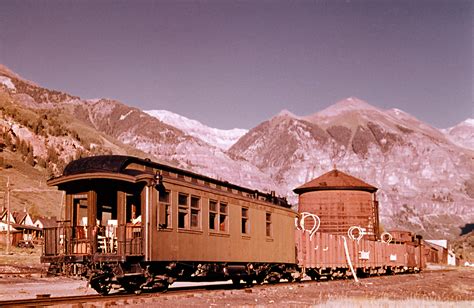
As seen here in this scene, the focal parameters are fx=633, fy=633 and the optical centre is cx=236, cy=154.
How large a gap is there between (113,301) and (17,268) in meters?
20.2

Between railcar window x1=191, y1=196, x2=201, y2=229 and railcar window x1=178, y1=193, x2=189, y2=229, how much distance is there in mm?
332

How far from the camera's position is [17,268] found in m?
33.2

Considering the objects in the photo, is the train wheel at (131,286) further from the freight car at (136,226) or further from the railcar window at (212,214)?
the railcar window at (212,214)

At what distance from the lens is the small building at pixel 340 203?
50719mm

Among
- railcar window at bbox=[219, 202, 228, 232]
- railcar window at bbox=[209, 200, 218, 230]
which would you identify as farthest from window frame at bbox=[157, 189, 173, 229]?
railcar window at bbox=[219, 202, 228, 232]

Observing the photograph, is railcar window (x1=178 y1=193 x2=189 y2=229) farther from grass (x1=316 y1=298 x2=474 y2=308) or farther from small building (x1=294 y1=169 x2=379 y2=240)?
small building (x1=294 y1=169 x2=379 y2=240)

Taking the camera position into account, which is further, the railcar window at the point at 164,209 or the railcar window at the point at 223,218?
the railcar window at the point at 223,218

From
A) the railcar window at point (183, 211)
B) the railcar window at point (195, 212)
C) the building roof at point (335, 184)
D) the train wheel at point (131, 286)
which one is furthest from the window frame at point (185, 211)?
the building roof at point (335, 184)

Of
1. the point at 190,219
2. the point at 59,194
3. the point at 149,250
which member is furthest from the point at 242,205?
the point at 59,194

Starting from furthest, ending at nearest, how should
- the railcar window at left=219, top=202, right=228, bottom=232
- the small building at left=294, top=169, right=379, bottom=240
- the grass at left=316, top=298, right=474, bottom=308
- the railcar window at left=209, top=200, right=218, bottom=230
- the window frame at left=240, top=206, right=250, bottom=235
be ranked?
the small building at left=294, top=169, right=379, bottom=240, the window frame at left=240, top=206, right=250, bottom=235, the railcar window at left=219, top=202, right=228, bottom=232, the railcar window at left=209, top=200, right=218, bottom=230, the grass at left=316, top=298, right=474, bottom=308

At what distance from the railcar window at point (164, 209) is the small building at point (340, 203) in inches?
1343

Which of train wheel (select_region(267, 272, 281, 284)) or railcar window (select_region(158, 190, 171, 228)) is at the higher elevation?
railcar window (select_region(158, 190, 171, 228))

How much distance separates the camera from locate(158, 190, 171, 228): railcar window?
57.1 ft

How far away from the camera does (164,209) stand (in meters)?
17.6
